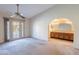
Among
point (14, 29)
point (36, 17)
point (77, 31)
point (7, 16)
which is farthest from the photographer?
point (36, 17)

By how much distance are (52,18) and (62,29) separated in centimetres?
232

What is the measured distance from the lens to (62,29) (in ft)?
30.5

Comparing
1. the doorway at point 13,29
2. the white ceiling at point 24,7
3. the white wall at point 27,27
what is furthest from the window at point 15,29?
the white ceiling at point 24,7

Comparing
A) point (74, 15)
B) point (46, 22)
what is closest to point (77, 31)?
point (74, 15)

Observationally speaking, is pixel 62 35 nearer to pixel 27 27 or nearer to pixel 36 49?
pixel 27 27

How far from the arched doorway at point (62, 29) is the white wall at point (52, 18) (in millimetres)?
1031

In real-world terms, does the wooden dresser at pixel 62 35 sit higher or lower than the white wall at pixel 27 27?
lower

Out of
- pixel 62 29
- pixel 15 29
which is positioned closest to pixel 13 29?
pixel 15 29

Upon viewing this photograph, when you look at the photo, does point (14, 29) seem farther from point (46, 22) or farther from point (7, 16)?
point (46, 22)

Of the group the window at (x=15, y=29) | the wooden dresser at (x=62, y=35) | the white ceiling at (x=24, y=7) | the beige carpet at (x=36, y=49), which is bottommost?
the beige carpet at (x=36, y=49)

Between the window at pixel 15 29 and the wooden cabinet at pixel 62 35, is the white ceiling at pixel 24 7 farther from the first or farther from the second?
the wooden cabinet at pixel 62 35

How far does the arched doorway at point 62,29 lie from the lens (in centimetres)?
835
